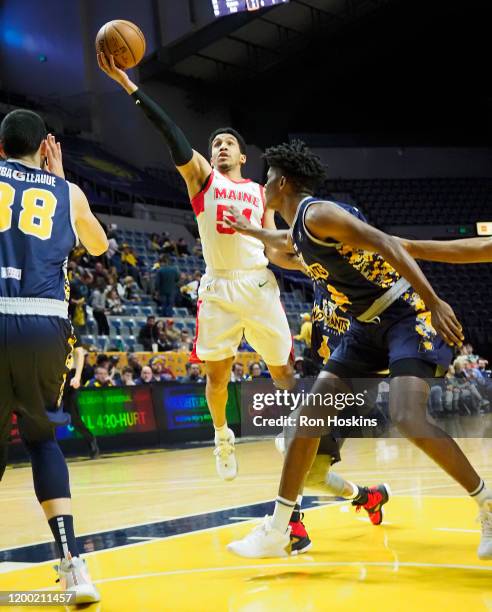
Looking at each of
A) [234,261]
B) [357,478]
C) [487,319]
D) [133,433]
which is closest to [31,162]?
[234,261]

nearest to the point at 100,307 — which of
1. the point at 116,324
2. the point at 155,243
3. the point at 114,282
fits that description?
the point at 116,324

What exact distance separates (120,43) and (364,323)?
258 cm

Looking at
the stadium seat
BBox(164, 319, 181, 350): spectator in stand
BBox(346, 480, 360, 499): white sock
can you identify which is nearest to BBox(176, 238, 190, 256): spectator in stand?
the stadium seat

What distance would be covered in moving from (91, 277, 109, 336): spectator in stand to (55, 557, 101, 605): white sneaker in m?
11.9

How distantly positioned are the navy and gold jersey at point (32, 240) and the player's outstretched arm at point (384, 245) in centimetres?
113

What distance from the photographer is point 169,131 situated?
5301 mm

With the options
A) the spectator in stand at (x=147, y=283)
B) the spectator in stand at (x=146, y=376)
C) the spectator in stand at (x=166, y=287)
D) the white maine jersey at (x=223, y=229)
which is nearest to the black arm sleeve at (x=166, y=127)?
the white maine jersey at (x=223, y=229)

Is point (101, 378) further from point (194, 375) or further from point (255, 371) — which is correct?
point (255, 371)

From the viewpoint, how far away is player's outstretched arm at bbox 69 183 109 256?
3773 millimetres

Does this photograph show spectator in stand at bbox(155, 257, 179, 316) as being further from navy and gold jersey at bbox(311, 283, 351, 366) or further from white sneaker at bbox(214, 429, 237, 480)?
navy and gold jersey at bbox(311, 283, 351, 366)

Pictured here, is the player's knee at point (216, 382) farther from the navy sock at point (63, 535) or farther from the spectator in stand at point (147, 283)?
the spectator in stand at point (147, 283)

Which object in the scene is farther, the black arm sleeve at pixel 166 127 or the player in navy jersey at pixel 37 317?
the black arm sleeve at pixel 166 127

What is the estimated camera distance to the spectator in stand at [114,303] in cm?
1634

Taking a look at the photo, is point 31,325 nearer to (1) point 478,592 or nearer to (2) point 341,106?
(1) point 478,592
